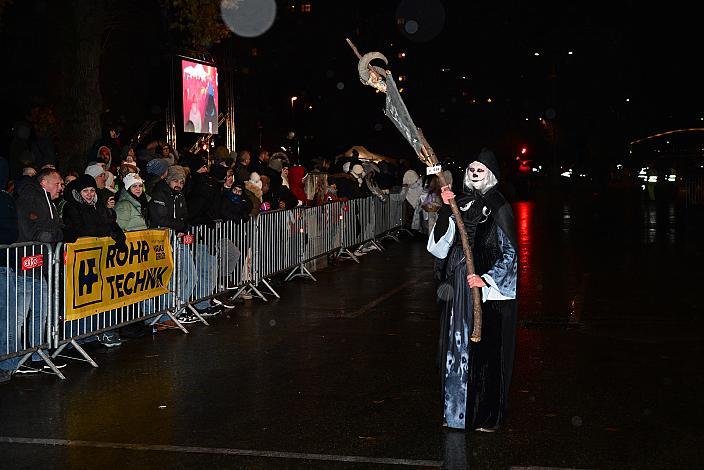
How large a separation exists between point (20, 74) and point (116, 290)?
68.0 ft

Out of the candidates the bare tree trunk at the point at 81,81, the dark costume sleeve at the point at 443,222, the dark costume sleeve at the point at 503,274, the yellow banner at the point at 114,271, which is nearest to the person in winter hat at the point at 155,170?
the yellow banner at the point at 114,271

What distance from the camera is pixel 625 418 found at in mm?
7363

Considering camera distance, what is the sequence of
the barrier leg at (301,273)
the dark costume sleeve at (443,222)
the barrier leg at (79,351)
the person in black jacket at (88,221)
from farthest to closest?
the barrier leg at (301,273) < the person in black jacket at (88,221) < the barrier leg at (79,351) < the dark costume sleeve at (443,222)

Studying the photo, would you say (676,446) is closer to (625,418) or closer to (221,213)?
(625,418)

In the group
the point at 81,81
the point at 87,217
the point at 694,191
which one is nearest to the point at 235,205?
the point at 87,217

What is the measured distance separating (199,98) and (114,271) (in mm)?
14417

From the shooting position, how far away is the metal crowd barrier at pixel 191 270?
890 cm

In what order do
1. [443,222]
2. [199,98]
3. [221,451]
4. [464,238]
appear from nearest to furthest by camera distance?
[221,451] < [464,238] < [443,222] < [199,98]

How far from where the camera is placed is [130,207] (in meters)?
11.2

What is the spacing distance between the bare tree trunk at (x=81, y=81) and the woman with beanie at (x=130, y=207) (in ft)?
22.0

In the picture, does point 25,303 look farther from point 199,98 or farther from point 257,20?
point 257,20

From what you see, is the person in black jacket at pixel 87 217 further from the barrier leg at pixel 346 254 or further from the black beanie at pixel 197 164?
the barrier leg at pixel 346 254

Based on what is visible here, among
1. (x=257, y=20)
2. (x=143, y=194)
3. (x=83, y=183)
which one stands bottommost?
(x=143, y=194)

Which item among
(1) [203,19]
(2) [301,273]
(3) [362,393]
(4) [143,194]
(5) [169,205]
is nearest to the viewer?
(3) [362,393]
